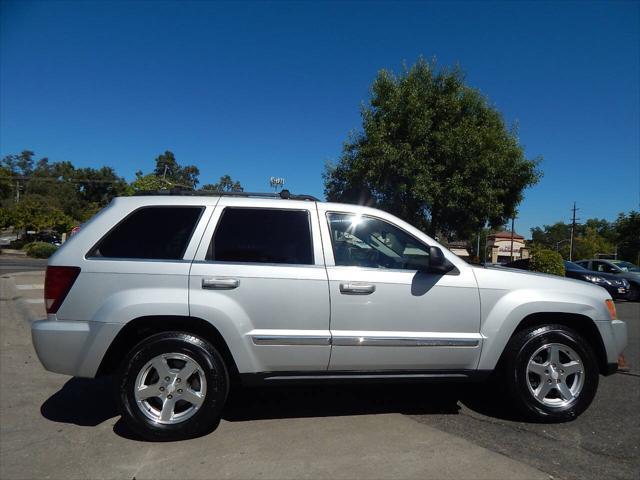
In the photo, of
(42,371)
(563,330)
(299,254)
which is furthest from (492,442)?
(42,371)

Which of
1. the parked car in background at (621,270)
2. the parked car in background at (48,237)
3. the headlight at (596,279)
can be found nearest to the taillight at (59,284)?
the headlight at (596,279)

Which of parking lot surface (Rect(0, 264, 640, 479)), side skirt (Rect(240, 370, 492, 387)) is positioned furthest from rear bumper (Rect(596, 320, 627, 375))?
side skirt (Rect(240, 370, 492, 387))

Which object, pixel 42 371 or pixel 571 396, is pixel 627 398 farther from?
pixel 42 371

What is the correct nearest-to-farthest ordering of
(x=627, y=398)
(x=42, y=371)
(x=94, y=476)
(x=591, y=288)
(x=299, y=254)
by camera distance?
(x=94, y=476) → (x=299, y=254) → (x=591, y=288) → (x=627, y=398) → (x=42, y=371)

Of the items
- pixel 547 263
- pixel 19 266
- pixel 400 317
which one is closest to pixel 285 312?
pixel 400 317

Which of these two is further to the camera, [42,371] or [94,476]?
[42,371]

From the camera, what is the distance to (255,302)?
3578mm

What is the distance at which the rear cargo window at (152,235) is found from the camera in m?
3.64

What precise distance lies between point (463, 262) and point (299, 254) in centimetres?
143

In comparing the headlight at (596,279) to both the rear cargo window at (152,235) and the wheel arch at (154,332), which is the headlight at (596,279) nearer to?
the wheel arch at (154,332)

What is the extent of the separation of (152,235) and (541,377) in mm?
3543

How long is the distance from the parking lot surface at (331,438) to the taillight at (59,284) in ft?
3.60

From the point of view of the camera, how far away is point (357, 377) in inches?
147

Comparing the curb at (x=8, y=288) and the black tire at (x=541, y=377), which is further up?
the black tire at (x=541, y=377)
